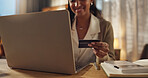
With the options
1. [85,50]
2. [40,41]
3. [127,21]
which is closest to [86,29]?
[85,50]

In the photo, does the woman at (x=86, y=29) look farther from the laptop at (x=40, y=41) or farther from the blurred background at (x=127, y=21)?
the blurred background at (x=127, y=21)

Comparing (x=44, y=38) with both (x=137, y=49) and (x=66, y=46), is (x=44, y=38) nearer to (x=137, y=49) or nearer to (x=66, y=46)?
(x=66, y=46)

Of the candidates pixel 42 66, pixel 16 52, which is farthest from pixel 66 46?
pixel 16 52

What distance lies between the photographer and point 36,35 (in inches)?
20.2

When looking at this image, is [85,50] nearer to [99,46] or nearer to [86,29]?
[86,29]

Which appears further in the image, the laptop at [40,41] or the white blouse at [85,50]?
the white blouse at [85,50]

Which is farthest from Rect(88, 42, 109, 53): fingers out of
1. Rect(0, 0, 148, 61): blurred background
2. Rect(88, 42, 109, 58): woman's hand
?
Rect(0, 0, 148, 61): blurred background

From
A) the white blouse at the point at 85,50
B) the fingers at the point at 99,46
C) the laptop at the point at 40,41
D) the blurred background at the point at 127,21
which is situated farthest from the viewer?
the blurred background at the point at 127,21

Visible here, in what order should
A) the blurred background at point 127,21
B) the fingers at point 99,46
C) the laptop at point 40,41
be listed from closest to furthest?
the laptop at point 40,41 < the fingers at point 99,46 < the blurred background at point 127,21

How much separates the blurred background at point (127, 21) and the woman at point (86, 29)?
1303 millimetres

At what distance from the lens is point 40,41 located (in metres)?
0.51

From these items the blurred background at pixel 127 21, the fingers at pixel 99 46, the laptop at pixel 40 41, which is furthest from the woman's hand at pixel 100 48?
the blurred background at pixel 127 21

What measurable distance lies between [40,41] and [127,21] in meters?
2.58

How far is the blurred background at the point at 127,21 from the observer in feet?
8.46
